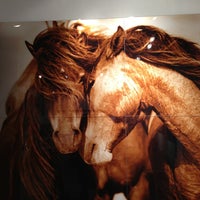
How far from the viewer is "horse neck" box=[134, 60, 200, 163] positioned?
1.59 m

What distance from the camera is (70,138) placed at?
5.29 feet

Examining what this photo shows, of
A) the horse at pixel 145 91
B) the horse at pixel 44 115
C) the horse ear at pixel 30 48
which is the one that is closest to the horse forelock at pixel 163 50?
the horse at pixel 145 91

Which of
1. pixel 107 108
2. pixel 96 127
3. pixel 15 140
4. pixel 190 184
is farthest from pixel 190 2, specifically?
pixel 15 140

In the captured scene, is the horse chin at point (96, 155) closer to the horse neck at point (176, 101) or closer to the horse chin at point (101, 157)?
the horse chin at point (101, 157)

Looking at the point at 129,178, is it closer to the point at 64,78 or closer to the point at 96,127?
the point at 96,127

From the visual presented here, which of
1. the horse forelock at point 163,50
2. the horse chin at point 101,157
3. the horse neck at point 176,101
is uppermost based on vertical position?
the horse forelock at point 163,50

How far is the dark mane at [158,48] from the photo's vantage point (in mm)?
1617

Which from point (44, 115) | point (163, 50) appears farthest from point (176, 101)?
point (44, 115)

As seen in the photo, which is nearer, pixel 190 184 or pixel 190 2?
pixel 190 184

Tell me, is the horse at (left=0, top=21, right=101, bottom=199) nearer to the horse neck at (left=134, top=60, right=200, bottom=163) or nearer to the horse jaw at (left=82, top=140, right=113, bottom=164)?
the horse jaw at (left=82, top=140, right=113, bottom=164)

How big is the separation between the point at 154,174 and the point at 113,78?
58 cm

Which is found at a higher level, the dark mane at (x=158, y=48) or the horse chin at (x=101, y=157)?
the dark mane at (x=158, y=48)

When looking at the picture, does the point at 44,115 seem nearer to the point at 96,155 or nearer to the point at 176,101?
the point at 96,155

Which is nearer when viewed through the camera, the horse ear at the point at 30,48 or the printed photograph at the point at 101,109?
the printed photograph at the point at 101,109
